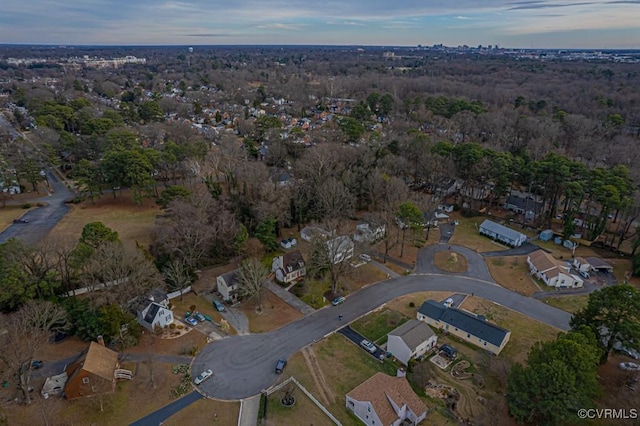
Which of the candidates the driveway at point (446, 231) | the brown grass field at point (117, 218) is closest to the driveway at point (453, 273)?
the driveway at point (446, 231)

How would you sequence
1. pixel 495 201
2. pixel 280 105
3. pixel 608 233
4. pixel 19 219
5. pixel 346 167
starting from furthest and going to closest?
pixel 280 105, pixel 495 201, pixel 346 167, pixel 19 219, pixel 608 233

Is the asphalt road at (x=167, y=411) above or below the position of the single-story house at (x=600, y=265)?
above

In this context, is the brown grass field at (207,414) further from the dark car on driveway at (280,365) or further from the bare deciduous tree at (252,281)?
the bare deciduous tree at (252,281)

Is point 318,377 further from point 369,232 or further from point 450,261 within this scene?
point 450,261

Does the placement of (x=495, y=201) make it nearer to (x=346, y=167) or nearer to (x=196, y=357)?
(x=346, y=167)

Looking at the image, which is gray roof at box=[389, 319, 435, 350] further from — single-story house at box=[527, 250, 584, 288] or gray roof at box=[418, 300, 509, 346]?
single-story house at box=[527, 250, 584, 288]

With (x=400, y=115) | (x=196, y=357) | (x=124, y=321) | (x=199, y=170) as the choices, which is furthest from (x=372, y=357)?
(x=400, y=115)

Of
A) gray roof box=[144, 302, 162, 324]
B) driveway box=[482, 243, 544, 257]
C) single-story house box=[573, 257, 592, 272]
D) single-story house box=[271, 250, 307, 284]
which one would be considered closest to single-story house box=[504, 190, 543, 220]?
driveway box=[482, 243, 544, 257]
